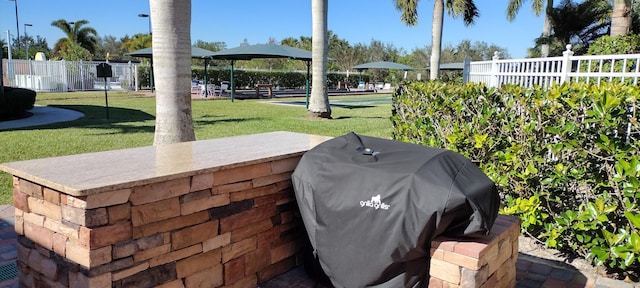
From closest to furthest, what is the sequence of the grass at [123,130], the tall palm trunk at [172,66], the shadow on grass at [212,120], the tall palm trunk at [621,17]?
the tall palm trunk at [172,66] → the grass at [123,130] → the shadow on grass at [212,120] → the tall palm trunk at [621,17]

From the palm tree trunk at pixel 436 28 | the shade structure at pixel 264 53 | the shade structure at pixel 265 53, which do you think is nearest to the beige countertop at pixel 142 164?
the palm tree trunk at pixel 436 28

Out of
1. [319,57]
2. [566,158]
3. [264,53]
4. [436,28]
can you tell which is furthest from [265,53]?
[566,158]

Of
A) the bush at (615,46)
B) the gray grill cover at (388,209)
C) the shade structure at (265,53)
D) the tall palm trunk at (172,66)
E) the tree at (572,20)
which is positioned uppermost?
the tree at (572,20)

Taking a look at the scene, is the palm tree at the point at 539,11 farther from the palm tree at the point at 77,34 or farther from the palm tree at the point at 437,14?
the palm tree at the point at 77,34

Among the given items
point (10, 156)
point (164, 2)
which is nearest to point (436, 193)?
point (164, 2)

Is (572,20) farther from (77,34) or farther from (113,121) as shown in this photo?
(77,34)

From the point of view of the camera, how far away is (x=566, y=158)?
363 cm

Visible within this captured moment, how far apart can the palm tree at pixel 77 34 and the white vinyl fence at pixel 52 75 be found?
18104 millimetres

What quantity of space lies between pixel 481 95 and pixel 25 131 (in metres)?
9.31

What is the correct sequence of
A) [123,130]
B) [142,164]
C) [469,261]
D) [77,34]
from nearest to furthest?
[469,261]
[142,164]
[123,130]
[77,34]

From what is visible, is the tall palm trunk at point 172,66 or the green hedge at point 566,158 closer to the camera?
the green hedge at point 566,158

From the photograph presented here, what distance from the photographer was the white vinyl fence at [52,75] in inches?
942

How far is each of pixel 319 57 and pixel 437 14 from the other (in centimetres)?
644

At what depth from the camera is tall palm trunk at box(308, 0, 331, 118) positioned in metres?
12.0
